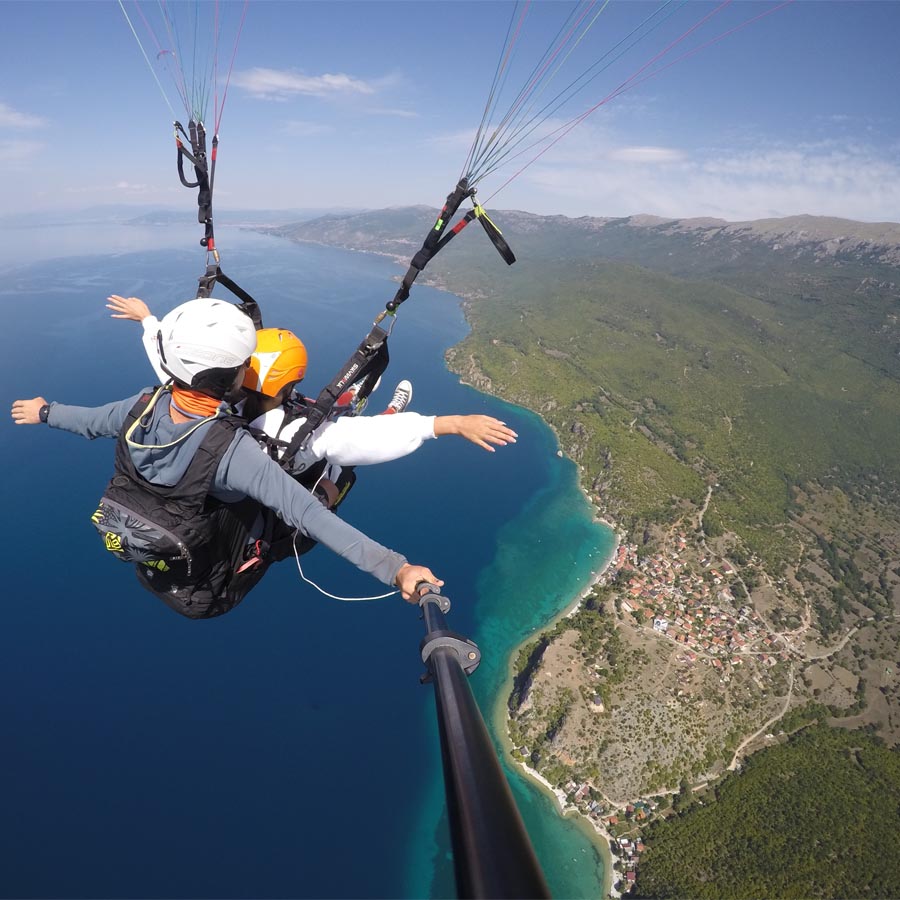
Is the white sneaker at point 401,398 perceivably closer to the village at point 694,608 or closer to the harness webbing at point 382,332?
the harness webbing at point 382,332

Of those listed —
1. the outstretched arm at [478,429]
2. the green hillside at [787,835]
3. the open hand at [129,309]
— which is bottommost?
the green hillside at [787,835]

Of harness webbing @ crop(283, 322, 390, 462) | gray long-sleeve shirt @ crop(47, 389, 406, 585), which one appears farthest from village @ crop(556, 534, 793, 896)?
gray long-sleeve shirt @ crop(47, 389, 406, 585)

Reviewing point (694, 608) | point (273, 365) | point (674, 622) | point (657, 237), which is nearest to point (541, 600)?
point (674, 622)

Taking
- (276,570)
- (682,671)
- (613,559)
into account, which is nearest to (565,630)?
(682,671)

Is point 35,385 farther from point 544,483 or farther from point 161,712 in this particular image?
point 544,483

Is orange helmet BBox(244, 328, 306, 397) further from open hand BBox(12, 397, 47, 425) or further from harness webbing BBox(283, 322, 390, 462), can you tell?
open hand BBox(12, 397, 47, 425)

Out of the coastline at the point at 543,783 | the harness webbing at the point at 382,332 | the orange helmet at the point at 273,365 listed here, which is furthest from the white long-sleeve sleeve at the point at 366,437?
the coastline at the point at 543,783

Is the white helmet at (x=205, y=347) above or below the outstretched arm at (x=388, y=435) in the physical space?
above
